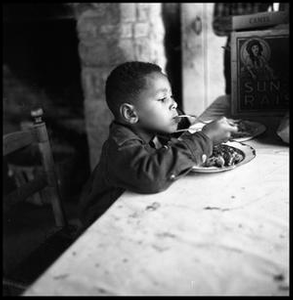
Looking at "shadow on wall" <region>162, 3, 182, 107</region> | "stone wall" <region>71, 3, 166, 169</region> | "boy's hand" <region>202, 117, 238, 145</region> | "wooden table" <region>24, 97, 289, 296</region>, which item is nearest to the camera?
"wooden table" <region>24, 97, 289, 296</region>

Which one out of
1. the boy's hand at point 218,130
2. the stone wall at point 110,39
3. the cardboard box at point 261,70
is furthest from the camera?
the stone wall at point 110,39

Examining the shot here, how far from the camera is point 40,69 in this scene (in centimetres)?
261

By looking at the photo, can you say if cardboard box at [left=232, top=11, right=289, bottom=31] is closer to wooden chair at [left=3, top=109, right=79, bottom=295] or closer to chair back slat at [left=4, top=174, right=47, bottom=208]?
wooden chair at [left=3, top=109, right=79, bottom=295]

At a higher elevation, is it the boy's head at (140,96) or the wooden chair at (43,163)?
the boy's head at (140,96)

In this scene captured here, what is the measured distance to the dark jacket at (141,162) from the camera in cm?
83

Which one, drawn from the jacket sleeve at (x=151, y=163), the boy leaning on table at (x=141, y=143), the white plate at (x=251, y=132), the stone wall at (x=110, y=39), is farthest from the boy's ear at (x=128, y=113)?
the stone wall at (x=110, y=39)

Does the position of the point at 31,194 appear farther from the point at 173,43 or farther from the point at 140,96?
the point at 173,43

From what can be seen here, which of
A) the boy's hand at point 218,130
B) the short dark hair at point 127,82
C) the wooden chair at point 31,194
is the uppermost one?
the short dark hair at point 127,82

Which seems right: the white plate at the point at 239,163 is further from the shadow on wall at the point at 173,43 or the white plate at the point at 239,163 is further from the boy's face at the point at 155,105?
the shadow on wall at the point at 173,43

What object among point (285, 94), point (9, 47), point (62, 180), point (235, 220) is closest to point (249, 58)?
point (285, 94)

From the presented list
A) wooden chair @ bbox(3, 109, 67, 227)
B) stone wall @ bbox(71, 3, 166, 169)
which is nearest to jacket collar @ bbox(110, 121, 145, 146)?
wooden chair @ bbox(3, 109, 67, 227)

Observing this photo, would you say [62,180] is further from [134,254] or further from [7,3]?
[134,254]

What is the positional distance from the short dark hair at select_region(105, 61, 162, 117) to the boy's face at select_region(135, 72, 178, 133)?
0.06 ft

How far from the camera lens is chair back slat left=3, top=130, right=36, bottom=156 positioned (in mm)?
1097
